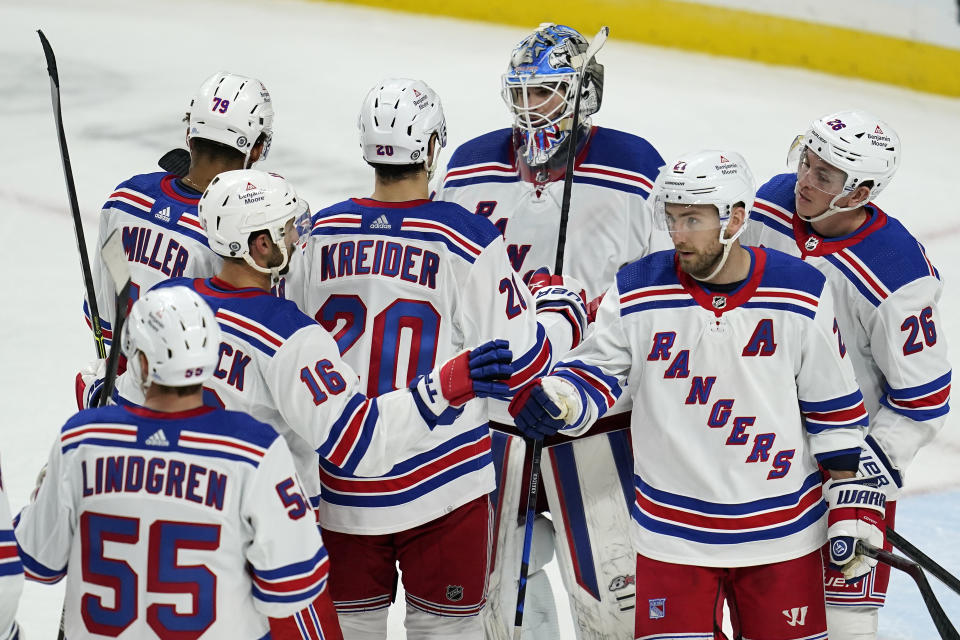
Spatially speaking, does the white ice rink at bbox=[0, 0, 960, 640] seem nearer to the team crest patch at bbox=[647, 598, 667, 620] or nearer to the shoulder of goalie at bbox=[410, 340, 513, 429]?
the team crest patch at bbox=[647, 598, 667, 620]

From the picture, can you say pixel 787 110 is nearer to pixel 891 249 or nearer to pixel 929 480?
pixel 929 480

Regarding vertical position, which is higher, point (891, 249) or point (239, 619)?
point (891, 249)

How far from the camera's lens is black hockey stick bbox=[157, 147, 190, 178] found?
2986 mm

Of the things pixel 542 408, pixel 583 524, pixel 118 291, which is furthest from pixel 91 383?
pixel 583 524

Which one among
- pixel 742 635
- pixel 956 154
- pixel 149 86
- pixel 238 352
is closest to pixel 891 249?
pixel 742 635

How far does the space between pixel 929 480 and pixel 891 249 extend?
5.30ft

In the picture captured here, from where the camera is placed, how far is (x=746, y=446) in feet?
8.43

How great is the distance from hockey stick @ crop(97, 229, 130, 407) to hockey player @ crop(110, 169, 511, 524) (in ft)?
0.17

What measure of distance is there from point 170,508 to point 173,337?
27cm

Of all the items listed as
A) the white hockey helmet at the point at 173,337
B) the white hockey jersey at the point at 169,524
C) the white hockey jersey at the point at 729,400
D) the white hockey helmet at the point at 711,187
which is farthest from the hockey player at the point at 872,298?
the white hockey helmet at the point at 173,337

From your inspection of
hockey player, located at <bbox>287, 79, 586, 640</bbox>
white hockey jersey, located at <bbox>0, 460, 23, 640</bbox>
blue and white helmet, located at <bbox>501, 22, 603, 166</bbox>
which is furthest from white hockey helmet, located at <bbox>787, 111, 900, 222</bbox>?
white hockey jersey, located at <bbox>0, 460, 23, 640</bbox>

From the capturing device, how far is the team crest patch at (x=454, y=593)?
2.80m

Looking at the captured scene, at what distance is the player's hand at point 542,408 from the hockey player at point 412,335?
0.16 ft

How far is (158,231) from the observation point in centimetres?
283
